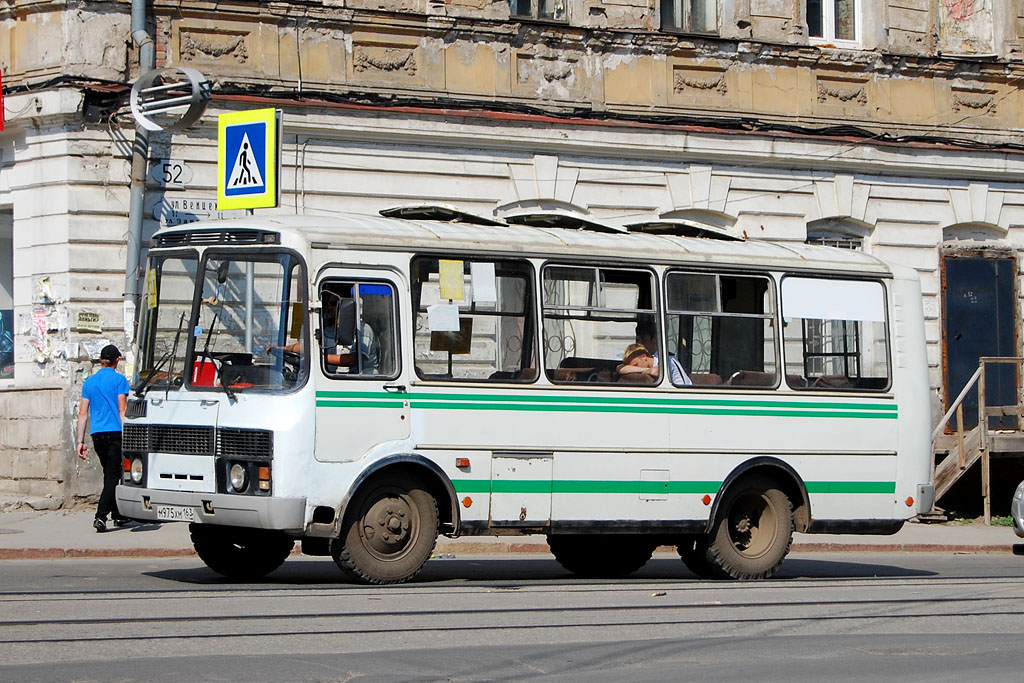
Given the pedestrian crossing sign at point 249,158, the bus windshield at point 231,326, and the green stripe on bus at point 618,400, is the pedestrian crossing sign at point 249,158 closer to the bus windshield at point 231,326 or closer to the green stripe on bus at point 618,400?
the bus windshield at point 231,326

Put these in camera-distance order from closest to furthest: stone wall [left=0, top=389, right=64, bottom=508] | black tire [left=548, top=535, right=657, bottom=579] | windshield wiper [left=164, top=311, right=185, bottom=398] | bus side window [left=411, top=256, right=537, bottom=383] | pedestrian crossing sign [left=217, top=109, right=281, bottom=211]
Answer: windshield wiper [left=164, top=311, right=185, bottom=398]
bus side window [left=411, top=256, right=537, bottom=383]
black tire [left=548, top=535, right=657, bottom=579]
pedestrian crossing sign [left=217, top=109, right=281, bottom=211]
stone wall [left=0, top=389, right=64, bottom=508]

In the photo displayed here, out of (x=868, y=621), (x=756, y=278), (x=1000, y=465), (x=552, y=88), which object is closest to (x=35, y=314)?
(x=552, y=88)

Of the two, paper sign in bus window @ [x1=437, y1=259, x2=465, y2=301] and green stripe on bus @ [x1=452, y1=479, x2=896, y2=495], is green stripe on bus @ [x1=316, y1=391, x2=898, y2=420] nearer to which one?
green stripe on bus @ [x1=452, y1=479, x2=896, y2=495]

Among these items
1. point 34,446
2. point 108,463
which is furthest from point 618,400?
point 34,446

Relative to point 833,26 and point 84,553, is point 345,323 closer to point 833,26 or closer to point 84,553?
point 84,553

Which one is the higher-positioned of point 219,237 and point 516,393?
point 219,237

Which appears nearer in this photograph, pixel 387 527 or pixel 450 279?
pixel 387 527

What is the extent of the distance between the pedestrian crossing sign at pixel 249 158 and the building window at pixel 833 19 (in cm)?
1006

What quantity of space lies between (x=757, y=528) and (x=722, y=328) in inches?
70.4

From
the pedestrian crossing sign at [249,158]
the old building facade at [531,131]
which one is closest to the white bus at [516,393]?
the pedestrian crossing sign at [249,158]

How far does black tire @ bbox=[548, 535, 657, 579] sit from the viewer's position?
14562 mm

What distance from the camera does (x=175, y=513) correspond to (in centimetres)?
1185

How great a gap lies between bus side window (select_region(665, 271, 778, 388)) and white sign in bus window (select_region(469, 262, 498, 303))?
171cm

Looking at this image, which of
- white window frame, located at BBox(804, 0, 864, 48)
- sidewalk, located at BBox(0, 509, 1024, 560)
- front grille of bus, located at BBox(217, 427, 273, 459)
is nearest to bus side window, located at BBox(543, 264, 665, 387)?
front grille of bus, located at BBox(217, 427, 273, 459)
